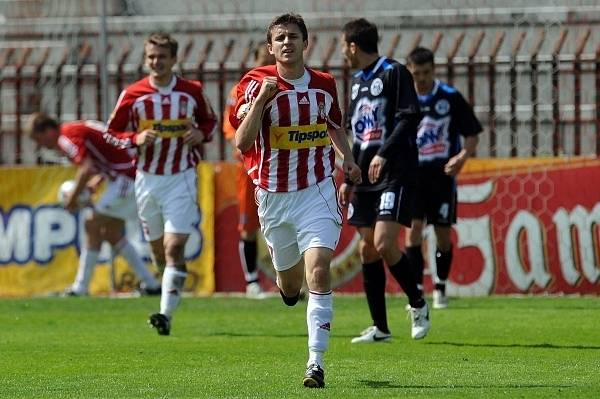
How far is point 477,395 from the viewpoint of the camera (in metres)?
6.95

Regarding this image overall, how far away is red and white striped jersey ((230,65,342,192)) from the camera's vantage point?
7.93 m

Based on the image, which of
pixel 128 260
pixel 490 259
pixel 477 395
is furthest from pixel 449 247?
pixel 477 395

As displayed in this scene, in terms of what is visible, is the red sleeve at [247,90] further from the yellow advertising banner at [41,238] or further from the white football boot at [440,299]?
the yellow advertising banner at [41,238]

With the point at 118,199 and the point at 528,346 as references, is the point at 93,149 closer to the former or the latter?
the point at 118,199

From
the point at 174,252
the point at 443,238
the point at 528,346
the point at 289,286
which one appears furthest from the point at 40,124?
the point at 289,286

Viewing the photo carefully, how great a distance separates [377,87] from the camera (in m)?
9.96

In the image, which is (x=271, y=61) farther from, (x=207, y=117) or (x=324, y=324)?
(x=324, y=324)

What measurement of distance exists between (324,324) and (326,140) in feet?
3.73

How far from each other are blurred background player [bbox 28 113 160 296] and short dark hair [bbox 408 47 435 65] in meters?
3.62

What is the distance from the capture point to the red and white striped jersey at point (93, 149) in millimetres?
14352

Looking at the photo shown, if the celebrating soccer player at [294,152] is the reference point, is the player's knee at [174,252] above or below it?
below

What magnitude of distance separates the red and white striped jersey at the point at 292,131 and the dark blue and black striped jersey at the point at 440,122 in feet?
15.2

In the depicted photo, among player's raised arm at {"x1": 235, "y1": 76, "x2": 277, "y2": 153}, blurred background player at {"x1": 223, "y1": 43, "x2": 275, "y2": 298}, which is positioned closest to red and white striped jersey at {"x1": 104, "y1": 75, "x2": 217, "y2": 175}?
blurred background player at {"x1": 223, "y1": 43, "x2": 275, "y2": 298}

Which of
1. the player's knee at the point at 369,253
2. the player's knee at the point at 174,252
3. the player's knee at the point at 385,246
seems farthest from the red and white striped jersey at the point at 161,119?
the player's knee at the point at 385,246
